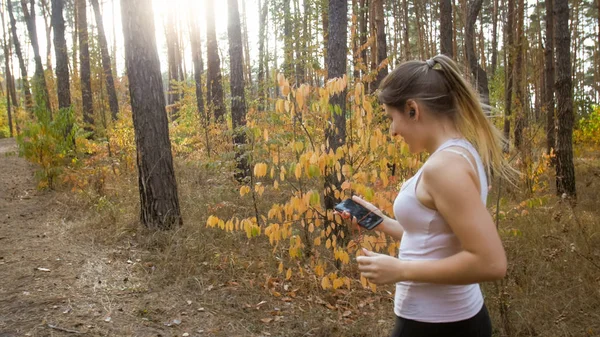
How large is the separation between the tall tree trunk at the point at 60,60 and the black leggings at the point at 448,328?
472 inches

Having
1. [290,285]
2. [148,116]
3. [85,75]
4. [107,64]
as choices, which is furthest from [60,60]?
[290,285]

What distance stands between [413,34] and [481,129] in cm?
3014

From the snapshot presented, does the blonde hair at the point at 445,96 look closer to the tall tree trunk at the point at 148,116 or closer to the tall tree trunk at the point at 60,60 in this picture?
the tall tree trunk at the point at 148,116

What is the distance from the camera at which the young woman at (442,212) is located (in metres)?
1.16

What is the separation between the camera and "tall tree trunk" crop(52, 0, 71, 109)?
38.0 ft

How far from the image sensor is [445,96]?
1384mm

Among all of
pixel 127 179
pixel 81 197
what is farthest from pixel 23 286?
pixel 127 179

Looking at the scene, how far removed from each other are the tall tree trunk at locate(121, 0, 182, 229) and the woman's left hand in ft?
15.0

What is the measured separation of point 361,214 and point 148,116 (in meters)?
4.27

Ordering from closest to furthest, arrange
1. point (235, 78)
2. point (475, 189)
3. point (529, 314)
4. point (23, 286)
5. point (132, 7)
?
point (475, 189) → point (529, 314) → point (23, 286) → point (132, 7) → point (235, 78)

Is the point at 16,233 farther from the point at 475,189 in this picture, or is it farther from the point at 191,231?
the point at 475,189

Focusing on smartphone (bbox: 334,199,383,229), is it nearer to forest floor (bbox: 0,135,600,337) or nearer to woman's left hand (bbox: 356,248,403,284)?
woman's left hand (bbox: 356,248,403,284)

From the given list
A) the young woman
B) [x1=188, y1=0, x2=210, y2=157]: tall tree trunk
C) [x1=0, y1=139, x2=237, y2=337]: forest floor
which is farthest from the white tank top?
[x1=188, y1=0, x2=210, y2=157]: tall tree trunk

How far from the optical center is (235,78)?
9406 millimetres
